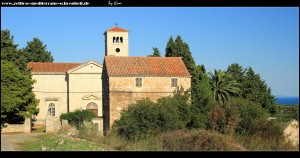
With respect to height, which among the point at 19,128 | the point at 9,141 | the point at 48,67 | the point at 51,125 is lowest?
the point at 9,141

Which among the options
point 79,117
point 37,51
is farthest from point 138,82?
point 37,51

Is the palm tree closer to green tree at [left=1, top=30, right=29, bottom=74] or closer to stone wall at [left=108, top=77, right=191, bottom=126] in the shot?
stone wall at [left=108, top=77, right=191, bottom=126]

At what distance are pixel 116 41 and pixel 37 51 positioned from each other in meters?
18.0

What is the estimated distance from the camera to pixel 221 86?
169 feet

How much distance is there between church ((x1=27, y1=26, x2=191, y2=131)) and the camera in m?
39.3

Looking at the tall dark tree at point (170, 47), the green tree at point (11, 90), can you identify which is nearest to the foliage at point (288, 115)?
the tall dark tree at point (170, 47)

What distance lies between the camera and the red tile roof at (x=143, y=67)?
3978 cm

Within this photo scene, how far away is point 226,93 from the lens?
50750mm

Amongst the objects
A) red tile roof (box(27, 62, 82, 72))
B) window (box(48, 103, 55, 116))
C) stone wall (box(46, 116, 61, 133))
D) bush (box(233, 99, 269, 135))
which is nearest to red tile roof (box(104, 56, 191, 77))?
stone wall (box(46, 116, 61, 133))

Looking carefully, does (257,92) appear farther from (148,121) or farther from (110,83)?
(148,121)

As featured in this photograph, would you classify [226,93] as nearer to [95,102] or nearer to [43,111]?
[95,102]

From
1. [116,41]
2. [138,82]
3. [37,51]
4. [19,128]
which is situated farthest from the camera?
[37,51]

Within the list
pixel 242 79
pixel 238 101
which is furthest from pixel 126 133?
pixel 242 79
